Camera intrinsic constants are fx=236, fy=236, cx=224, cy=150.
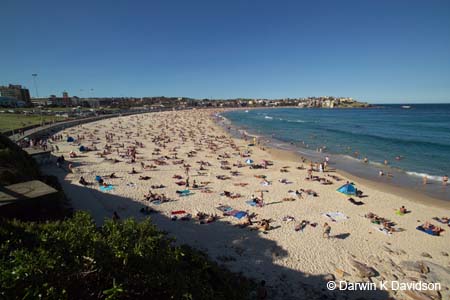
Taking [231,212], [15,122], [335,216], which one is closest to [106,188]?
[231,212]

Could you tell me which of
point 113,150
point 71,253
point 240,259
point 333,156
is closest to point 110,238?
point 71,253

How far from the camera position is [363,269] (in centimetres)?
907

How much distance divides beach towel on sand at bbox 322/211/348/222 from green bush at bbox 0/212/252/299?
994 centimetres

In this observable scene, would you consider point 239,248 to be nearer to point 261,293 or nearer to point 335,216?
point 261,293

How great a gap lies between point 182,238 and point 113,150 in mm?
22214

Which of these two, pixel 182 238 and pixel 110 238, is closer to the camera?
pixel 110 238

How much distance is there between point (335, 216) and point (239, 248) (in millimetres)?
6503

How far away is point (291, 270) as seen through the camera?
914 centimetres

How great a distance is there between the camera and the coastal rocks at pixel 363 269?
8.88 m

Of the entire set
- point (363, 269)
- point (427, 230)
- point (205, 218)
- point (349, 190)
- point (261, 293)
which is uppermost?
point (261, 293)

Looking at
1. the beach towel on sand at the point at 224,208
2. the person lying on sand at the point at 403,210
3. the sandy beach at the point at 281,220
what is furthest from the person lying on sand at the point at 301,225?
the person lying on sand at the point at 403,210

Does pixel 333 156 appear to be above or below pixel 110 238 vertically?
below

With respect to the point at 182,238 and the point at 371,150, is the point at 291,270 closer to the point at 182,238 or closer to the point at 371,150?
the point at 182,238

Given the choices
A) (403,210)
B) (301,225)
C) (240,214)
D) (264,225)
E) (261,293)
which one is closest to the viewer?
(261,293)
